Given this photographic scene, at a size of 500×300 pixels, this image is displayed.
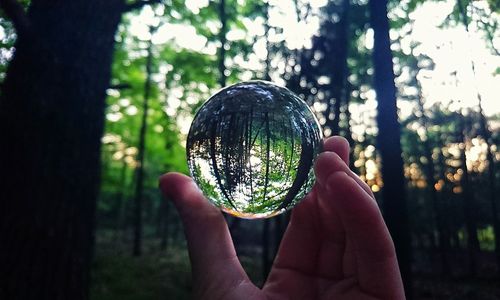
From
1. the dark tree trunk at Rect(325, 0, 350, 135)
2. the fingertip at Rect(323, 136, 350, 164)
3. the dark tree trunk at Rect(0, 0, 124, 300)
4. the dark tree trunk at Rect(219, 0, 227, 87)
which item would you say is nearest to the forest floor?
the dark tree trunk at Rect(325, 0, 350, 135)

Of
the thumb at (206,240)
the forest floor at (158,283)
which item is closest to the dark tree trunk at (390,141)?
the thumb at (206,240)

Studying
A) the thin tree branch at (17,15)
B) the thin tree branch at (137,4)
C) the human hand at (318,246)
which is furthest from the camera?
the thin tree branch at (137,4)

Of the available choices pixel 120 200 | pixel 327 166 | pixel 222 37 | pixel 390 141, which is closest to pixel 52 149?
pixel 327 166

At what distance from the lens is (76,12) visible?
3.15 m

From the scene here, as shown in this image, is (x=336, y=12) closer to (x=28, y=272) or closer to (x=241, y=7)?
(x=241, y=7)

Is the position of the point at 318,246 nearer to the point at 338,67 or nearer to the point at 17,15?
the point at 17,15

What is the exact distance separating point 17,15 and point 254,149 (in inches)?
94.4

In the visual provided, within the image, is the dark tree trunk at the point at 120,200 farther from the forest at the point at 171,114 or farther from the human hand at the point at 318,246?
the human hand at the point at 318,246

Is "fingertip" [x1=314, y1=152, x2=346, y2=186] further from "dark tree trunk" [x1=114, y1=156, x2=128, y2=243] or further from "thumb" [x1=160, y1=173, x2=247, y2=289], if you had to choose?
"dark tree trunk" [x1=114, y1=156, x2=128, y2=243]

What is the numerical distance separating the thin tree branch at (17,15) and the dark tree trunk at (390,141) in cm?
547

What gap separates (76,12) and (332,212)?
281cm

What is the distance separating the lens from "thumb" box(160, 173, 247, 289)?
1.81 meters

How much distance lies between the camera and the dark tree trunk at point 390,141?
6355mm

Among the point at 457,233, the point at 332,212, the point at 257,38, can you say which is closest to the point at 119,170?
the point at 257,38
